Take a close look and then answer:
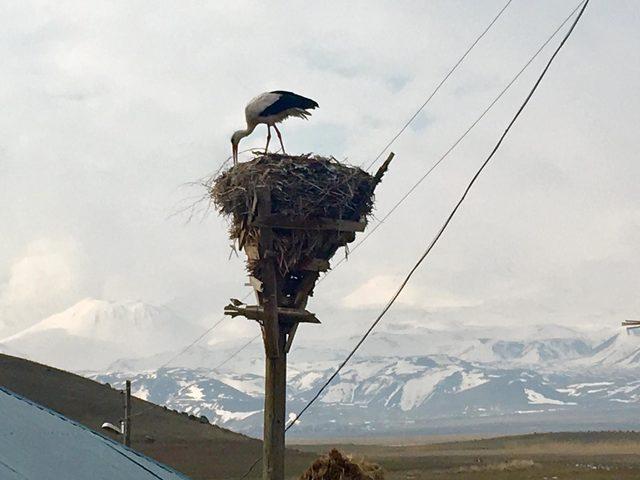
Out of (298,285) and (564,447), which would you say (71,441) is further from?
(564,447)

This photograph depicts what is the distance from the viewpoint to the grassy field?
56.2 meters

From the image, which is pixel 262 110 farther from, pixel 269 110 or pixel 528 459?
pixel 528 459

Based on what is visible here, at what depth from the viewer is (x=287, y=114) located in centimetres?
1697

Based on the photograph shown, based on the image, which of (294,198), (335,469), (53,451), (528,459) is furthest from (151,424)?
(53,451)

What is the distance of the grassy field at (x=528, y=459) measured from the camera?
184 ft

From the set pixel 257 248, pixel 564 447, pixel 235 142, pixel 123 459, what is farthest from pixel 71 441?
pixel 564 447

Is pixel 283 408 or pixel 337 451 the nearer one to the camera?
pixel 337 451

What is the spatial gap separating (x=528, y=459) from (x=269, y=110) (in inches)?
3011

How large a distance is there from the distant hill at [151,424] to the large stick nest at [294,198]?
1772 inches

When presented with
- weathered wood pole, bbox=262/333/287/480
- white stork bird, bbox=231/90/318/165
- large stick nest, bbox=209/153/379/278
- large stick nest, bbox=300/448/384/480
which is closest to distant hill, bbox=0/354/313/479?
white stork bird, bbox=231/90/318/165

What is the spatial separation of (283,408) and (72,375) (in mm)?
85479

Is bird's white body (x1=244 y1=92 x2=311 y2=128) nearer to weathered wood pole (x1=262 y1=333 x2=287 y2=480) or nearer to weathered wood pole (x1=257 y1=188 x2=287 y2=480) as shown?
weathered wood pole (x1=257 y1=188 x2=287 y2=480)

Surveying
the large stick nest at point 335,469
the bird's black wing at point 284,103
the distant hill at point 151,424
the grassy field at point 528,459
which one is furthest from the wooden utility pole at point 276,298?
the distant hill at point 151,424

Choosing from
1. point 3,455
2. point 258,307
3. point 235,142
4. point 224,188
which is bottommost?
point 3,455
